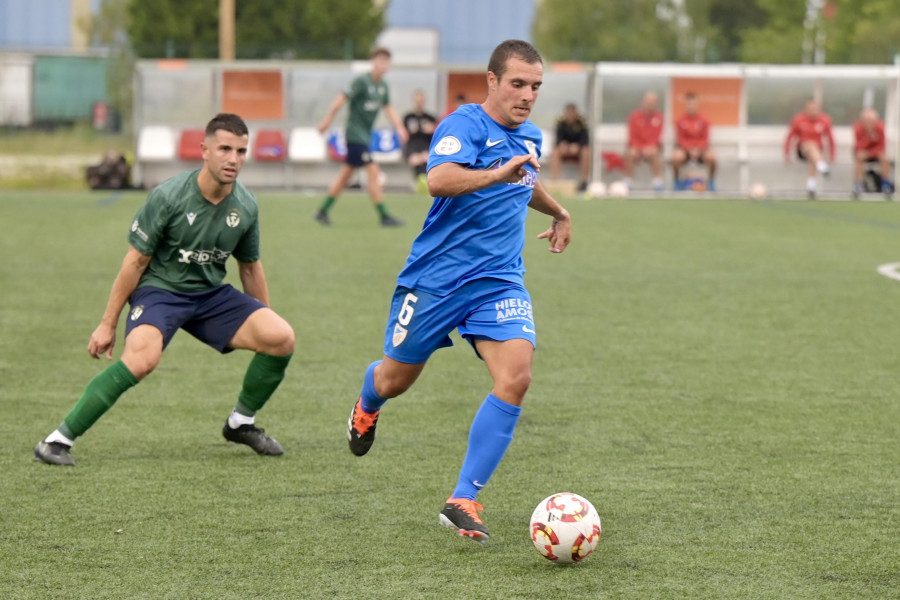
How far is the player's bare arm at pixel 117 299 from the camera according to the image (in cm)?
537

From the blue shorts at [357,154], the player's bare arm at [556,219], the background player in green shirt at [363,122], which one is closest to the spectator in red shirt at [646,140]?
the background player in green shirt at [363,122]

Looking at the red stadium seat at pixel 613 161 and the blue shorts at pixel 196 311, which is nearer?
the blue shorts at pixel 196 311

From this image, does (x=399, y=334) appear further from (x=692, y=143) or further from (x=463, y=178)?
(x=692, y=143)

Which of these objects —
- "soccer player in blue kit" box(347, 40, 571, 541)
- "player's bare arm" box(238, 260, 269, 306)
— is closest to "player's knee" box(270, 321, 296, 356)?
"player's bare arm" box(238, 260, 269, 306)

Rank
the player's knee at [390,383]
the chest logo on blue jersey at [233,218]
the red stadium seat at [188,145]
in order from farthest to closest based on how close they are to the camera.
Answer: the red stadium seat at [188,145]
the chest logo on blue jersey at [233,218]
the player's knee at [390,383]

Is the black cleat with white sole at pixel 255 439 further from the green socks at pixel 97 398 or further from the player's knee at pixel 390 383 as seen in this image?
the player's knee at pixel 390 383

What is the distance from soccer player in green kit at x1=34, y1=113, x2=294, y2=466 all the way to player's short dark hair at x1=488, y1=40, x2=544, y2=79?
130 centimetres

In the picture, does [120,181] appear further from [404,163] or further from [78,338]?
[78,338]

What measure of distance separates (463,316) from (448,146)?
0.64 metres

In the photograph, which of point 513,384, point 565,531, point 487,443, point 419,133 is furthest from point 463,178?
point 419,133

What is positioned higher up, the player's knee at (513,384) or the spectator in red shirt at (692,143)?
the spectator in red shirt at (692,143)

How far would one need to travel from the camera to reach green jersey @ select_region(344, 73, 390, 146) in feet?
51.8

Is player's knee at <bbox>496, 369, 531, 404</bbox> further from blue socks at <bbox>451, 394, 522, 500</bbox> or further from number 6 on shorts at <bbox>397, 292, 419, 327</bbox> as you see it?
number 6 on shorts at <bbox>397, 292, 419, 327</bbox>

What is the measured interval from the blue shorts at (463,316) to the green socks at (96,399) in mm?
1317
